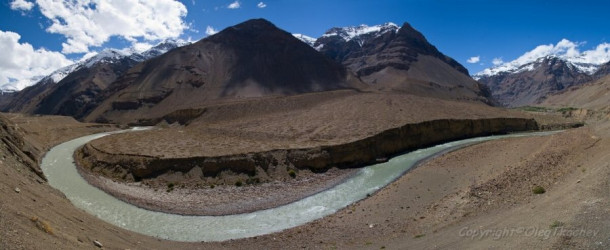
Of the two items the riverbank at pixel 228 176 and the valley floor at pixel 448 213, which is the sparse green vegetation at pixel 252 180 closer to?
the riverbank at pixel 228 176

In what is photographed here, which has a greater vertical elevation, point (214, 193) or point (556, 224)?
point (556, 224)

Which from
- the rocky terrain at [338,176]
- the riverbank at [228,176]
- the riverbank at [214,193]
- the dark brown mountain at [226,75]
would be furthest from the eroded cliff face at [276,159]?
the dark brown mountain at [226,75]

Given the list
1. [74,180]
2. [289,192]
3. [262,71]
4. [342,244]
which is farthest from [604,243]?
[262,71]

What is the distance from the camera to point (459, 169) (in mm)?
35062

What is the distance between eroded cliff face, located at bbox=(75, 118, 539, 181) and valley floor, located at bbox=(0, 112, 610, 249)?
11.9 m

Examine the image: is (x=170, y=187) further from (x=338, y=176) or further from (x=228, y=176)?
(x=338, y=176)

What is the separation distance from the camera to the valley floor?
43.9 ft

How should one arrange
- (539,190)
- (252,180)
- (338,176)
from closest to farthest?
1. (539,190)
2. (252,180)
3. (338,176)

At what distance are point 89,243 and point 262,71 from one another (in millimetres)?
130679

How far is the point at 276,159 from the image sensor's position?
139 ft

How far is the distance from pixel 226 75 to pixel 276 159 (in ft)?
331

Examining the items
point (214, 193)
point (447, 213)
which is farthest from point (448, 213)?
point (214, 193)

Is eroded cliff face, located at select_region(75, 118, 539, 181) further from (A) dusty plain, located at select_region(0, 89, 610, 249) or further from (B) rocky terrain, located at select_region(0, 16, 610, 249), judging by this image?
(A) dusty plain, located at select_region(0, 89, 610, 249)

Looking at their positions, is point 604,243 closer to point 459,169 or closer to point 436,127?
point 459,169
